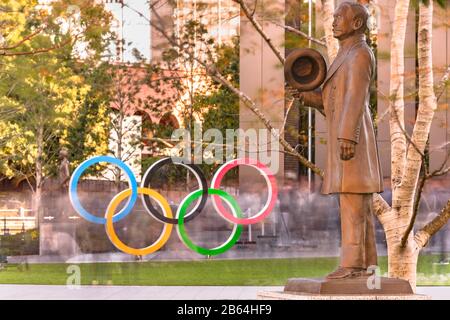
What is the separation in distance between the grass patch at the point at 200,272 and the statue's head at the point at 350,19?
49.8 feet

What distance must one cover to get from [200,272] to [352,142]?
63.4ft

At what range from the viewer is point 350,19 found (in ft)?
35.4

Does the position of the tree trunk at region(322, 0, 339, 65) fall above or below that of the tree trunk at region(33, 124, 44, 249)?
above

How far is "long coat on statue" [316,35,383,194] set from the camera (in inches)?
414

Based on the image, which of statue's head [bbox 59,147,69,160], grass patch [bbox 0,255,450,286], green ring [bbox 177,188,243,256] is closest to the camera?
grass patch [bbox 0,255,450,286]

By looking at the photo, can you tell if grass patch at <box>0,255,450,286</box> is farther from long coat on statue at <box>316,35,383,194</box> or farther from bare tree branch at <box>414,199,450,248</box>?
long coat on statue at <box>316,35,383,194</box>

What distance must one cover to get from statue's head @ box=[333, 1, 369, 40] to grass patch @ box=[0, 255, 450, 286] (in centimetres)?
1518

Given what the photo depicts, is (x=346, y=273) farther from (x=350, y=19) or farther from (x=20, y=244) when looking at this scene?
(x=20, y=244)

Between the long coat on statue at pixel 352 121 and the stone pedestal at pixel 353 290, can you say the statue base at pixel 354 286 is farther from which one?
the long coat on statue at pixel 352 121

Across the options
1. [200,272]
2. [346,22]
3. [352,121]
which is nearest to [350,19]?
[346,22]

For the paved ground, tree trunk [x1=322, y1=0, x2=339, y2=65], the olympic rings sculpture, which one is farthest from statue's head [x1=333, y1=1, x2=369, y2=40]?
the olympic rings sculpture

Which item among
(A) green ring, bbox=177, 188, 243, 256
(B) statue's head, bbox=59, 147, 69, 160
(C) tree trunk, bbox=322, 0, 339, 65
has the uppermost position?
(C) tree trunk, bbox=322, 0, 339, 65

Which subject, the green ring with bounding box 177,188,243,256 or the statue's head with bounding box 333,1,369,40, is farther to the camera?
the green ring with bounding box 177,188,243,256
